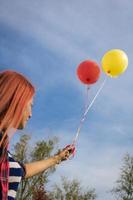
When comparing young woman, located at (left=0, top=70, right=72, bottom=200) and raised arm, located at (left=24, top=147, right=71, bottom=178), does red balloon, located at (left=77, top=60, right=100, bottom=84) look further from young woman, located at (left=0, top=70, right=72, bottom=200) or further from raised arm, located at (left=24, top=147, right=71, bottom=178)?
young woman, located at (left=0, top=70, right=72, bottom=200)

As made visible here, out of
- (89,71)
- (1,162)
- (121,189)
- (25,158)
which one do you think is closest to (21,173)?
(1,162)

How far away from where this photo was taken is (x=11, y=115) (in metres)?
2.84

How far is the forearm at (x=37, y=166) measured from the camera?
3.54m

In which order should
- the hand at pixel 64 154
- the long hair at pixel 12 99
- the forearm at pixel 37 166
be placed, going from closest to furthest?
the long hair at pixel 12 99 < the forearm at pixel 37 166 < the hand at pixel 64 154

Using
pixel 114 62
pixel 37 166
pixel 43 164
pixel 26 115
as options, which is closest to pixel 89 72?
pixel 114 62

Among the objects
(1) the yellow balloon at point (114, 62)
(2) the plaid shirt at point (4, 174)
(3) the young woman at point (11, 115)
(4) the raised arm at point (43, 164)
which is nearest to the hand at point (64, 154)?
(4) the raised arm at point (43, 164)

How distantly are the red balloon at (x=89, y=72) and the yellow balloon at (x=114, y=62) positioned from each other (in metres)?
0.17

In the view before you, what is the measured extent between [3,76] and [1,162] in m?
0.63

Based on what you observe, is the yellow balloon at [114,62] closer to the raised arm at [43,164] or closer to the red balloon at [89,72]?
the red balloon at [89,72]

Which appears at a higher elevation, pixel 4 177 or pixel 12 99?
pixel 12 99

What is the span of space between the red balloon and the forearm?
14.0ft

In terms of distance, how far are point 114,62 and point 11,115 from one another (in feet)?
17.7

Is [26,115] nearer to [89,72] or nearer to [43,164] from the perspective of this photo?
[43,164]

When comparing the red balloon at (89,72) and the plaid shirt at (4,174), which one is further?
the red balloon at (89,72)
